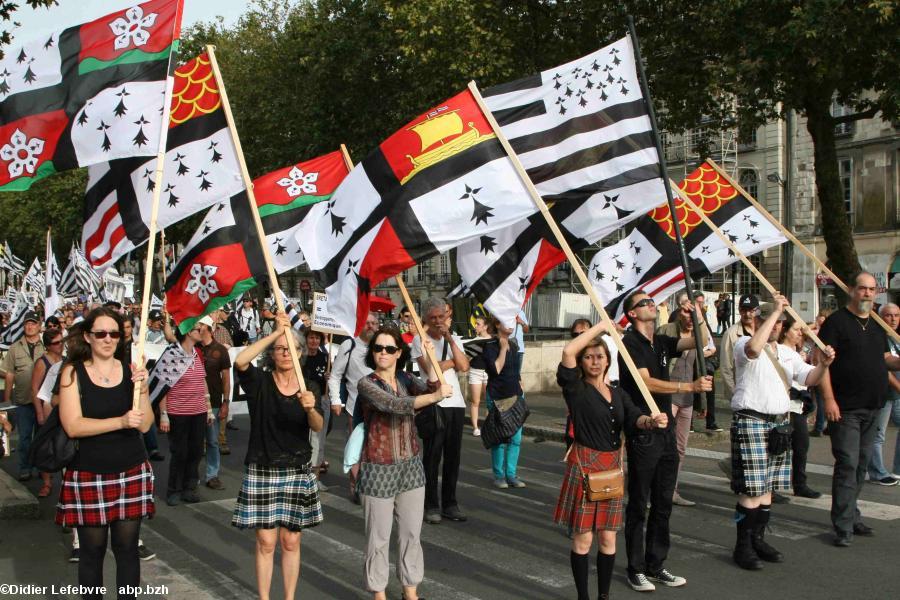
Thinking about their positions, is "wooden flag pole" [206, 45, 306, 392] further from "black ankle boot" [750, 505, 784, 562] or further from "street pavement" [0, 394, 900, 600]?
"black ankle boot" [750, 505, 784, 562]

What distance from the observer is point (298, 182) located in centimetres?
867

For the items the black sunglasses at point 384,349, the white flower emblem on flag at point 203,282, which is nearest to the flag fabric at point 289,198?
the white flower emblem on flag at point 203,282

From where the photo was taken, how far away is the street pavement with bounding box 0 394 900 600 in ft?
20.3

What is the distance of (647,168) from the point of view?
269 inches

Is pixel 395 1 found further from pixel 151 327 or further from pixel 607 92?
pixel 607 92

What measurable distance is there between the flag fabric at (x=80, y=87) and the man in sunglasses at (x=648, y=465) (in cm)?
373

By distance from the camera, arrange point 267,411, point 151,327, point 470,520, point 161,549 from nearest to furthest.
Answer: point 267,411 < point 161,549 < point 470,520 < point 151,327

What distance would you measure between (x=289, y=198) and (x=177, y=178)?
1895 mm

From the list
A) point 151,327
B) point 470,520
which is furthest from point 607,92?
point 151,327

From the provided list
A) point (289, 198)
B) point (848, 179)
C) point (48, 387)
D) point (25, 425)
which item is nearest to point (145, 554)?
point (48, 387)

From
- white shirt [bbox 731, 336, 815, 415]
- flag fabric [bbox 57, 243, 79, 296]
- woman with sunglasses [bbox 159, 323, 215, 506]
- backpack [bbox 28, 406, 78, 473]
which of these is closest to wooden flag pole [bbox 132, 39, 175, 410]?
backpack [bbox 28, 406, 78, 473]

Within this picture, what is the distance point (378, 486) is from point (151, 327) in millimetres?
13060

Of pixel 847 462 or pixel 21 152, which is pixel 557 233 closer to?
pixel 847 462

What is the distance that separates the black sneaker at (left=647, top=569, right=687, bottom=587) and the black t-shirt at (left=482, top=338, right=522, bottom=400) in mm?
3410
